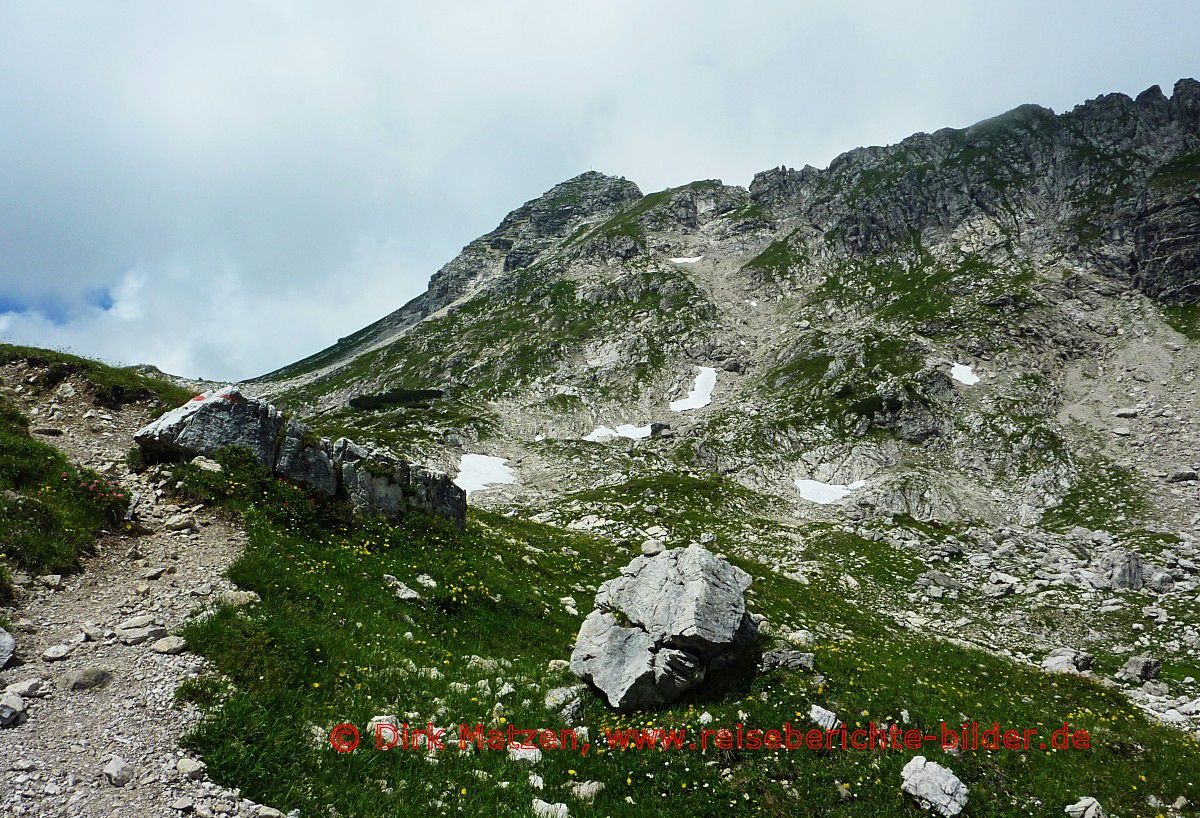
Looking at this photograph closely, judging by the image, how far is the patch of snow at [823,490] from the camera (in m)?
61.3

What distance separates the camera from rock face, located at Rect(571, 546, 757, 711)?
1146 centimetres

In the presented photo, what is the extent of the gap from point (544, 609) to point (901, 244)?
138m

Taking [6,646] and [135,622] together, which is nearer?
[6,646]

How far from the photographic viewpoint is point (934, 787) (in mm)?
9359

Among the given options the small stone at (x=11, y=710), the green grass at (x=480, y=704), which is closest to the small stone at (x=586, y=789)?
the green grass at (x=480, y=704)

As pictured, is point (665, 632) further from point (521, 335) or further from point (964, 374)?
point (521, 335)

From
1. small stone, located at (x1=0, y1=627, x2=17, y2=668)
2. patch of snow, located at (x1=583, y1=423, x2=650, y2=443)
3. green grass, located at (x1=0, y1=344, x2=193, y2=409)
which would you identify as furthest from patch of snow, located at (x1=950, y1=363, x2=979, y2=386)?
small stone, located at (x1=0, y1=627, x2=17, y2=668)

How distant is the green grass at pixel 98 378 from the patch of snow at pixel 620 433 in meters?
70.4

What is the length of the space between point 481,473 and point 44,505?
200 ft

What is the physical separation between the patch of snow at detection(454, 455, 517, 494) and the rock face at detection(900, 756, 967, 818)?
186 feet

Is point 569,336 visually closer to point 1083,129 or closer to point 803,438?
point 803,438

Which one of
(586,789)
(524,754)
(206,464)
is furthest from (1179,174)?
(206,464)

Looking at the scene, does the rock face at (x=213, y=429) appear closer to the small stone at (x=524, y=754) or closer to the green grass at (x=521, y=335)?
the small stone at (x=524, y=754)

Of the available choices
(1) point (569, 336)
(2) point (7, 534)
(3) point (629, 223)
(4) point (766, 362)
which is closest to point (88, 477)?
(2) point (7, 534)
